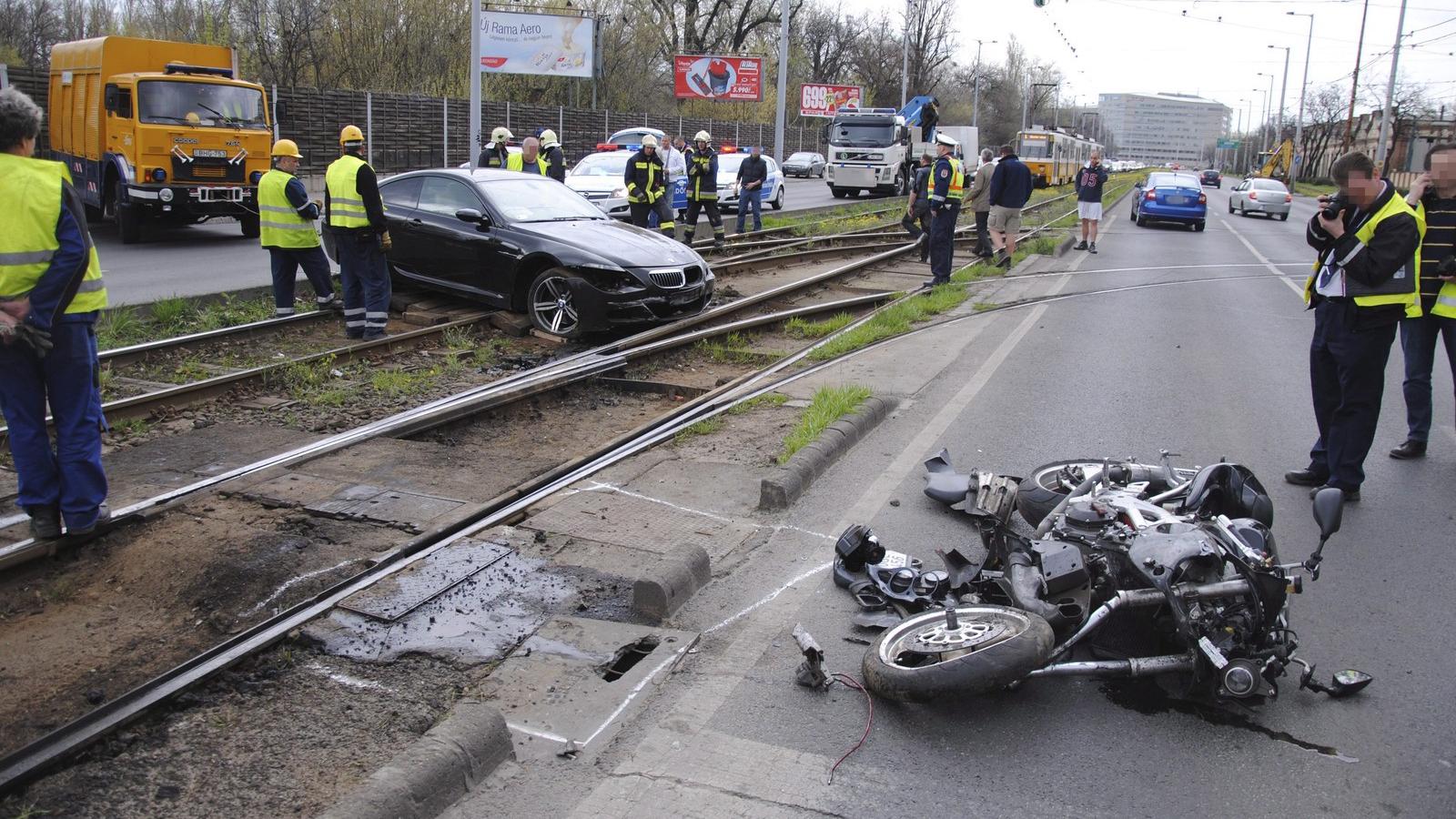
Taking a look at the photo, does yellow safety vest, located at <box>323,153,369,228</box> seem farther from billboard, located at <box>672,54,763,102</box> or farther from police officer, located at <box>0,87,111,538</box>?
billboard, located at <box>672,54,763,102</box>

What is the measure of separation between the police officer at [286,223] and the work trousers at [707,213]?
25.7 ft

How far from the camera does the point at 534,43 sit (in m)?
39.6

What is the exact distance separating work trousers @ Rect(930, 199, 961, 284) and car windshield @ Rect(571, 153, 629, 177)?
27.5ft

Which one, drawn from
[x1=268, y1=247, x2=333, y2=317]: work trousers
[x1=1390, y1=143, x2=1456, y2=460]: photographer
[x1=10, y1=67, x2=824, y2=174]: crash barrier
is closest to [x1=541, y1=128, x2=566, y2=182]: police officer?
[x1=268, y1=247, x2=333, y2=317]: work trousers

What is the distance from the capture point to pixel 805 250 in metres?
18.8

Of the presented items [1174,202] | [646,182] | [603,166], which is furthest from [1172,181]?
[646,182]

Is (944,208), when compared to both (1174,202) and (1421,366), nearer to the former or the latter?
(1421,366)

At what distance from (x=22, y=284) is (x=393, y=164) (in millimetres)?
29528

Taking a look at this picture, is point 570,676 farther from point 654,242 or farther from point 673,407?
point 654,242

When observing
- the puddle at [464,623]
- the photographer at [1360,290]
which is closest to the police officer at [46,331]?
the puddle at [464,623]

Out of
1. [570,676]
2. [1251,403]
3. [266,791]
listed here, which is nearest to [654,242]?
[1251,403]

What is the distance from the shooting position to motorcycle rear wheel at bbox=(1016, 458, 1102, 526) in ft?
16.9

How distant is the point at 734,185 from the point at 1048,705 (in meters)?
21.4

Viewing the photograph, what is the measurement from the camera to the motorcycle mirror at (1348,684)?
4.03 meters
